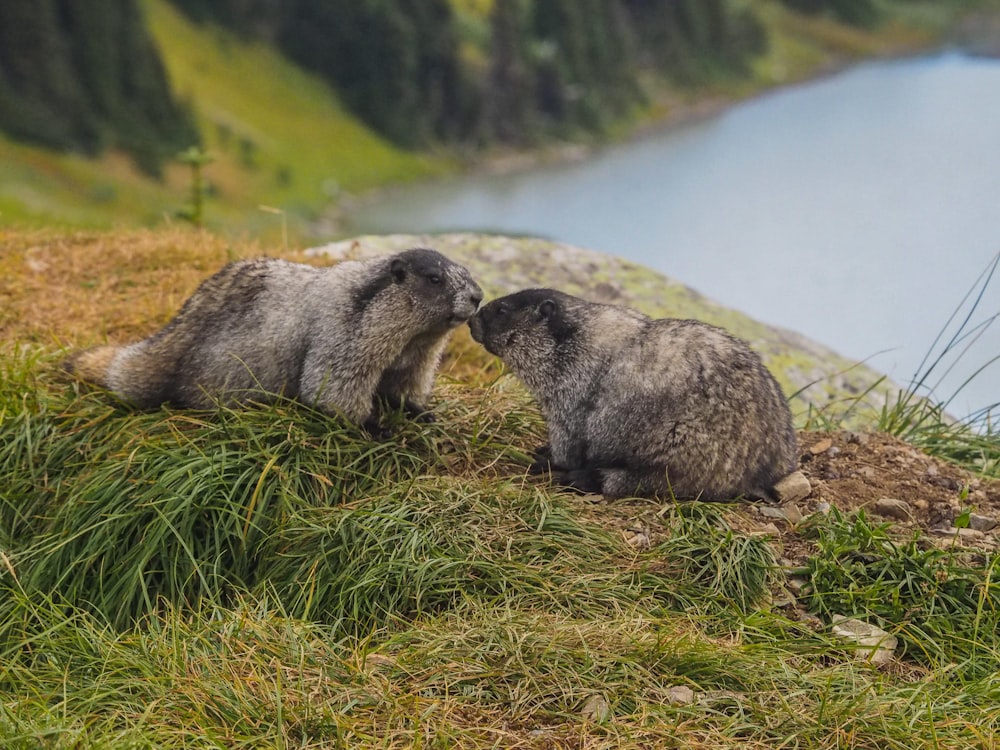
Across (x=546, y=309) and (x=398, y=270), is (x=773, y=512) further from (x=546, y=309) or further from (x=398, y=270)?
(x=398, y=270)

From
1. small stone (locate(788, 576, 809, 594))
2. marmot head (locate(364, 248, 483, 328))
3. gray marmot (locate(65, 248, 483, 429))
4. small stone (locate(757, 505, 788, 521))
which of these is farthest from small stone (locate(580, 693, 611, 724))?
marmot head (locate(364, 248, 483, 328))

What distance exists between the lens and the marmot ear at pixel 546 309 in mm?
7578

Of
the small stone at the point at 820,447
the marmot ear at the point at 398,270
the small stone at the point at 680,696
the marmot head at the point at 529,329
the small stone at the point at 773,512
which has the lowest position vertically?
the small stone at the point at 680,696

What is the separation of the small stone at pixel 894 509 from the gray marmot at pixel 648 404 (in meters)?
0.59

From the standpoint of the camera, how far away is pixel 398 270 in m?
7.43

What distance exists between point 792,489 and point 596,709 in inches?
102

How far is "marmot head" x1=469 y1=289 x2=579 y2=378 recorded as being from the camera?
747cm

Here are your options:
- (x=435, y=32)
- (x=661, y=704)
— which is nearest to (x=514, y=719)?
(x=661, y=704)

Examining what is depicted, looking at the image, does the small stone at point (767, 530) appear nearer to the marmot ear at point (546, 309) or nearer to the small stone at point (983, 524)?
the small stone at point (983, 524)

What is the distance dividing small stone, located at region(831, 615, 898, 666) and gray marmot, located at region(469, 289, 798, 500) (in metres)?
1.23

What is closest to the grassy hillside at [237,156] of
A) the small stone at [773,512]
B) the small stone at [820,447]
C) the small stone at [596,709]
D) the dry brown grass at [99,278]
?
the dry brown grass at [99,278]

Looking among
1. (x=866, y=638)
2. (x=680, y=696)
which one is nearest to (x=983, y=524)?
(x=866, y=638)

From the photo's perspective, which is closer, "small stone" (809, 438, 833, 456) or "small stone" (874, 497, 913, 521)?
"small stone" (874, 497, 913, 521)

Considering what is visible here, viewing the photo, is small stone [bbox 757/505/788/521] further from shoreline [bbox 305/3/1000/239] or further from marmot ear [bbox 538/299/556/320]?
shoreline [bbox 305/3/1000/239]
